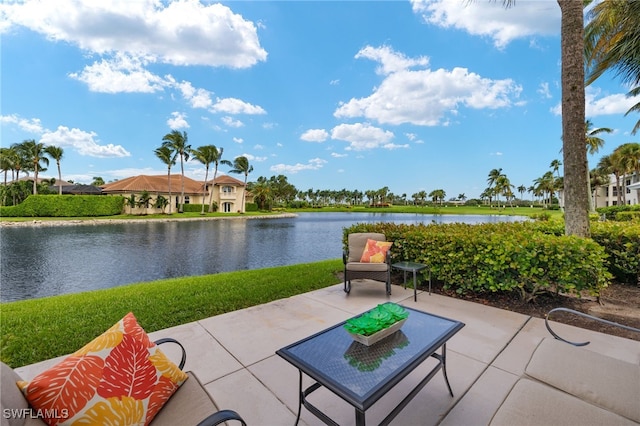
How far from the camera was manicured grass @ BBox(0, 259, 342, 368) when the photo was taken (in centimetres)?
285

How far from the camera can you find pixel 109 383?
121 cm

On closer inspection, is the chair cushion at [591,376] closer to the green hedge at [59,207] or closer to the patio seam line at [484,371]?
the patio seam line at [484,371]

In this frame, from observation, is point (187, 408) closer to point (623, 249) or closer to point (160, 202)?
point (623, 249)

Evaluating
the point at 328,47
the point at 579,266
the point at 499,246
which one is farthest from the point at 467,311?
the point at 328,47

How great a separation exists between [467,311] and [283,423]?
2.93 metres

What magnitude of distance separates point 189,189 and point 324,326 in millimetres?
40341

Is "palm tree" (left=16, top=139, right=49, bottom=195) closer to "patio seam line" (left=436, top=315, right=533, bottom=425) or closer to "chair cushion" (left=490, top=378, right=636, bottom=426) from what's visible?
"patio seam line" (left=436, top=315, right=533, bottom=425)

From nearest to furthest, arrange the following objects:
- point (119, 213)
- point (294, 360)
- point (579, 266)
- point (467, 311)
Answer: point (294, 360) < point (579, 266) < point (467, 311) < point (119, 213)

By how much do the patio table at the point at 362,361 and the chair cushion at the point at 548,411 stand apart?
0.44 metres

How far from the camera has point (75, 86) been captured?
16859 mm

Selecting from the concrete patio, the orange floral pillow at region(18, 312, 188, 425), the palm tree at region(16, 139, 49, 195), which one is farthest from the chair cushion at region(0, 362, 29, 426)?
the palm tree at region(16, 139, 49, 195)

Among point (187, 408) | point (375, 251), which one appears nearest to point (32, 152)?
point (375, 251)

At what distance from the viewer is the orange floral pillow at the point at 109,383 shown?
3.46 ft

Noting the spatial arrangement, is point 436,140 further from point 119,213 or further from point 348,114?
point 119,213
